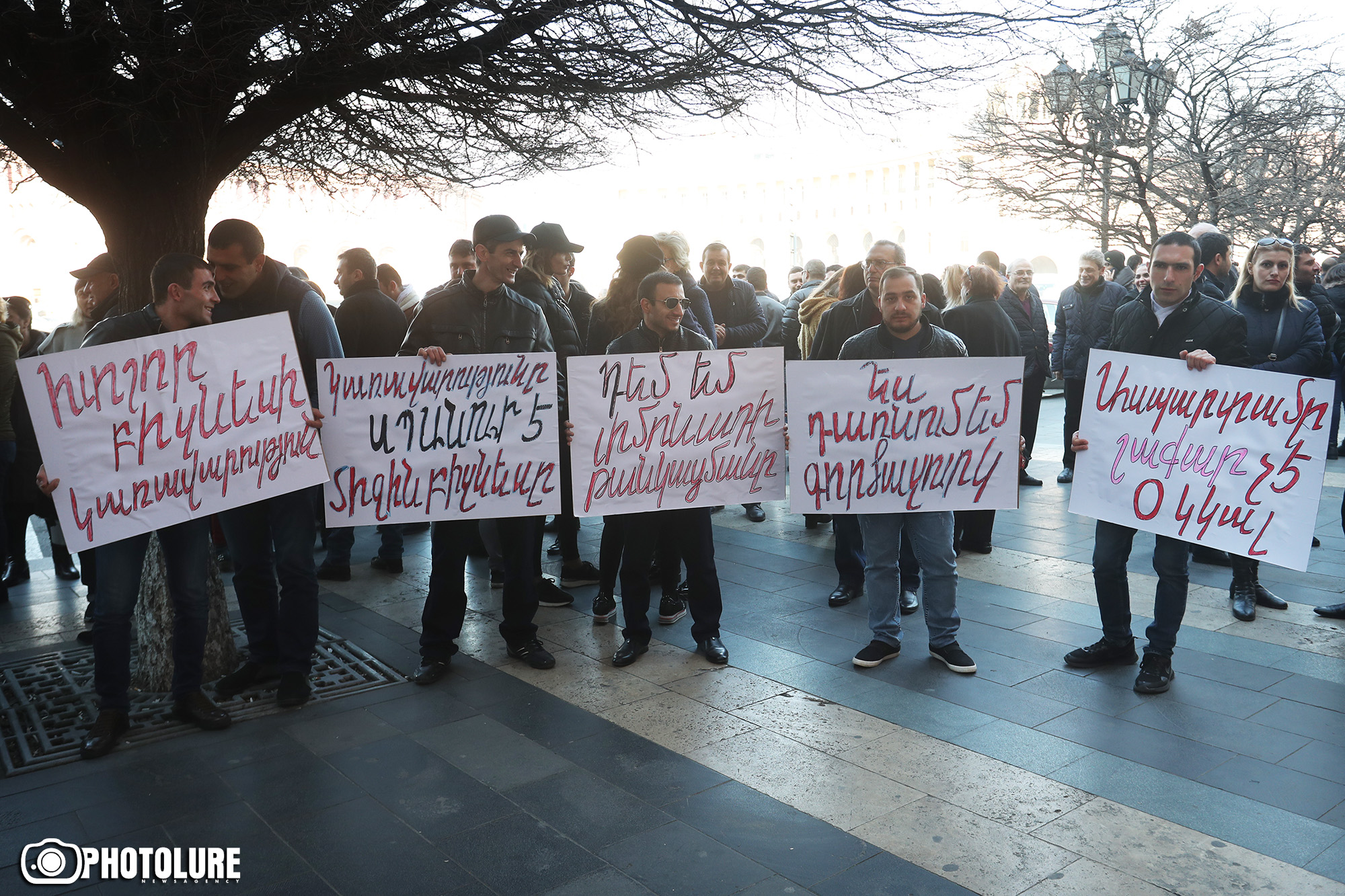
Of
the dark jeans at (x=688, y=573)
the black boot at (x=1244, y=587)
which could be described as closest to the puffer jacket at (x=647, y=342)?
the dark jeans at (x=688, y=573)

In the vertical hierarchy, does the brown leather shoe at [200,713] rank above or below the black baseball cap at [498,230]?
below

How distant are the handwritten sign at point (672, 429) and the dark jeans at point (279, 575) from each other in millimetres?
1242

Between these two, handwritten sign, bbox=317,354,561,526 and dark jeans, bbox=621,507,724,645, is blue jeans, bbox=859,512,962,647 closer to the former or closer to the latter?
dark jeans, bbox=621,507,724,645

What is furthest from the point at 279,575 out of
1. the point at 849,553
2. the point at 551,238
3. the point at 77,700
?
the point at 849,553

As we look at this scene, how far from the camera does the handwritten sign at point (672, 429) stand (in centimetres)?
488

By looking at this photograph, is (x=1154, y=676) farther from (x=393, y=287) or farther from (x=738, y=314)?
(x=393, y=287)

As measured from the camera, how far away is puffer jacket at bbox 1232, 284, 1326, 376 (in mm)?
6098

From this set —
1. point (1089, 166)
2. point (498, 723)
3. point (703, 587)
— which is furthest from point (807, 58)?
point (1089, 166)

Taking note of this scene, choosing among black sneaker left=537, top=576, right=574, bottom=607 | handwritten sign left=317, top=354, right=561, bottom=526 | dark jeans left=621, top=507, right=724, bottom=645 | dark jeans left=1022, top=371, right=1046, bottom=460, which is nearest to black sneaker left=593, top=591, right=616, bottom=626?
black sneaker left=537, top=576, right=574, bottom=607

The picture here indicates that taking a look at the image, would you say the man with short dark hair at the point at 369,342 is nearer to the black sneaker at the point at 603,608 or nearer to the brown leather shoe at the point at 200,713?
the black sneaker at the point at 603,608

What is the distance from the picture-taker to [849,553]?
585cm

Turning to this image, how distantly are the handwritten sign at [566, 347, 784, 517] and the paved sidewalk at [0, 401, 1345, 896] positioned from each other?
2.69ft

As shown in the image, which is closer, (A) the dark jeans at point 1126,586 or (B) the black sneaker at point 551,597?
(A) the dark jeans at point 1126,586

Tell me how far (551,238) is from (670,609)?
8.19ft
